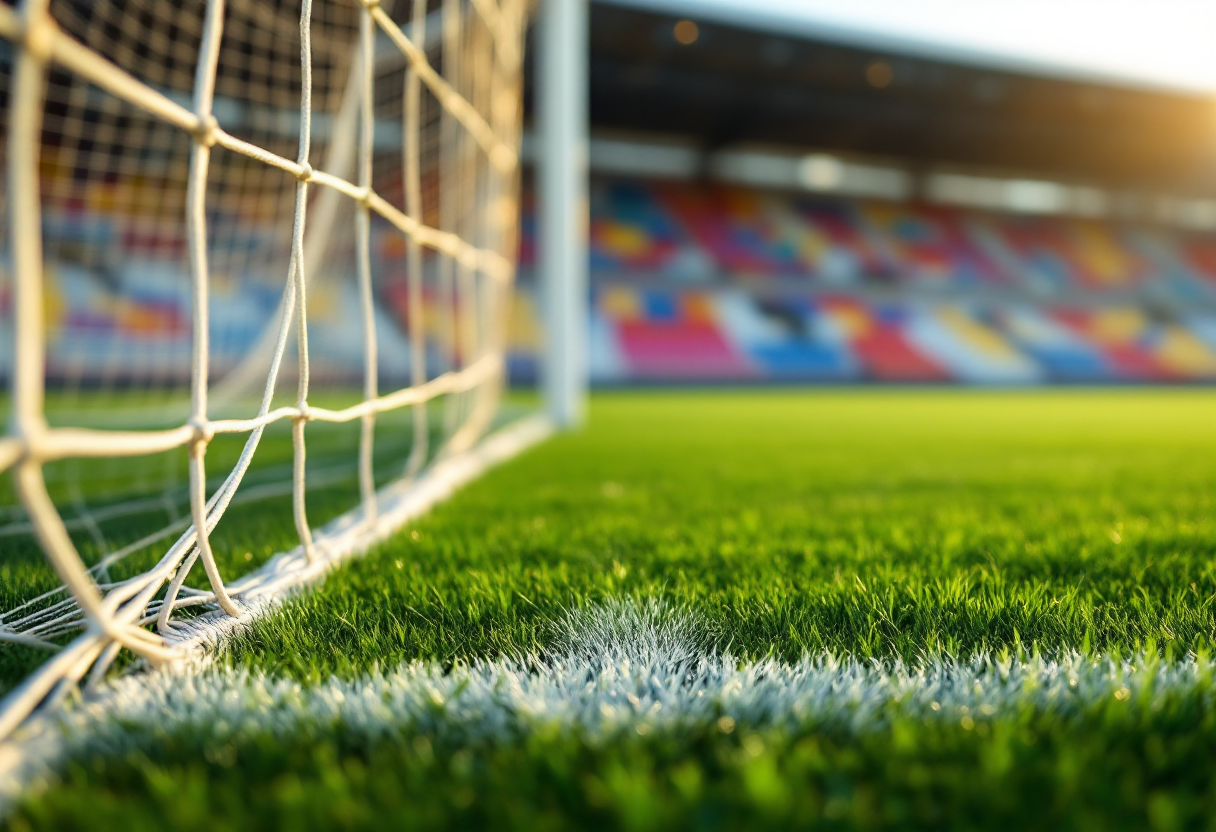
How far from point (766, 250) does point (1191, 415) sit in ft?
36.9

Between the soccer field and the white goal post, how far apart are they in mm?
123

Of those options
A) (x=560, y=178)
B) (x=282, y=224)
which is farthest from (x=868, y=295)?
(x=560, y=178)

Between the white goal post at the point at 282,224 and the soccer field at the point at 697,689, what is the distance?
0.12 meters

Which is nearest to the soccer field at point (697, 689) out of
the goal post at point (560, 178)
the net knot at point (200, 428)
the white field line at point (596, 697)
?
the white field line at point (596, 697)

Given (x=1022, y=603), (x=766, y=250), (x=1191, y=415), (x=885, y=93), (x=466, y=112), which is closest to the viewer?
(x=1022, y=603)

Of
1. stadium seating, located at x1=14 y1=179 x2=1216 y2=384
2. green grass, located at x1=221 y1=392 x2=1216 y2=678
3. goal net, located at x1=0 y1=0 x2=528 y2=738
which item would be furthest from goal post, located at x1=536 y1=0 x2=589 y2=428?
stadium seating, located at x1=14 y1=179 x2=1216 y2=384

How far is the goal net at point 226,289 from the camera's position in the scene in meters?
0.78

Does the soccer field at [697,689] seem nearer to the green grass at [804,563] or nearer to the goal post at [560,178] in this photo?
the green grass at [804,563]

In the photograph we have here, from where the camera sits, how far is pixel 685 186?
59.3 feet

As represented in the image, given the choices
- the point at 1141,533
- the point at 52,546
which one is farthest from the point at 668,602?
the point at 1141,533

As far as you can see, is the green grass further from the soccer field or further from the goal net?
the goal net

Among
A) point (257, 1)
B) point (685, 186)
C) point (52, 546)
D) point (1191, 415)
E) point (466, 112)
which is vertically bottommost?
point (1191, 415)

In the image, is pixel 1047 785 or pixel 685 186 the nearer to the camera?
pixel 1047 785

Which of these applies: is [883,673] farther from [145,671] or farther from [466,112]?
[466,112]
